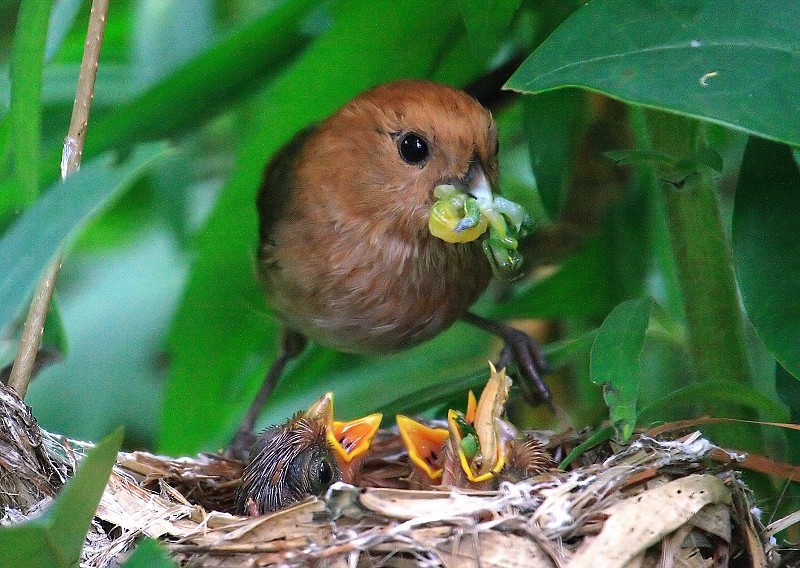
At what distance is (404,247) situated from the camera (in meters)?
2.43

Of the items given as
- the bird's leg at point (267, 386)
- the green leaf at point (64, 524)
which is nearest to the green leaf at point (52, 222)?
the green leaf at point (64, 524)

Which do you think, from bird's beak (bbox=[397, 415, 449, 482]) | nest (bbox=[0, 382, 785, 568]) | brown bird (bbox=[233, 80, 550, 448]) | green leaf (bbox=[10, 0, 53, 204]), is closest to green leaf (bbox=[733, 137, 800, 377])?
nest (bbox=[0, 382, 785, 568])

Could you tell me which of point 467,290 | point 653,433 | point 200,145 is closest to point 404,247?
point 467,290

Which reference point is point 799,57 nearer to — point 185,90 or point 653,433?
point 653,433

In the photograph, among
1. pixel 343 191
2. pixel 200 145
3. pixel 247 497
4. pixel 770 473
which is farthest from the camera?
pixel 200 145

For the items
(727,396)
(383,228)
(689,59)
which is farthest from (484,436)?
(689,59)

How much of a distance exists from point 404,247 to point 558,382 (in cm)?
79

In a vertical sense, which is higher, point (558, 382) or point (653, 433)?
point (653, 433)

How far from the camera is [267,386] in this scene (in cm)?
298

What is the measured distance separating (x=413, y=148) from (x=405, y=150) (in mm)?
31

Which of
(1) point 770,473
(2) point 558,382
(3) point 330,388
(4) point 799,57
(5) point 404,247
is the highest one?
(4) point 799,57

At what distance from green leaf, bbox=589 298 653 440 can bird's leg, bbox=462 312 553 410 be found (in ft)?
2.51

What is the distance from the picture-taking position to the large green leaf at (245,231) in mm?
2434

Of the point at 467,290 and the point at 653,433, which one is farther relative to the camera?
the point at 467,290
